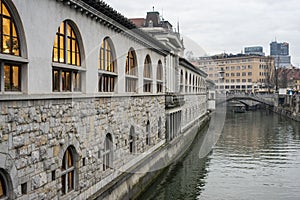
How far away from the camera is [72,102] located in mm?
8664

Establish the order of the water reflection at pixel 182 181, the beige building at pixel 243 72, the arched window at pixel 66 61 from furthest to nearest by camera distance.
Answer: the beige building at pixel 243 72, the water reflection at pixel 182 181, the arched window at pixel 66 61

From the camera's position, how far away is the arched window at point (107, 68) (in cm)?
1088

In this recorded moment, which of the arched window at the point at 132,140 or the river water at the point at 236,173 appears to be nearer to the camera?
the arched window at the point at 132,140

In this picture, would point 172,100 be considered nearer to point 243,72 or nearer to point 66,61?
point 66,61

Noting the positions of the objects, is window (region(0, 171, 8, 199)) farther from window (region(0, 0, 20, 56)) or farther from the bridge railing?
the bridge railing

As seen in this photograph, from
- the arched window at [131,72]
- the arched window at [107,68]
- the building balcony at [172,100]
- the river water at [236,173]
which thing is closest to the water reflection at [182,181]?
the river water at [236,173]

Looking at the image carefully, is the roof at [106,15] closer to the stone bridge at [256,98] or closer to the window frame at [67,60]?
the window frame at [67,60]

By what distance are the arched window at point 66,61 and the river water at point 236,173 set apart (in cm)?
618

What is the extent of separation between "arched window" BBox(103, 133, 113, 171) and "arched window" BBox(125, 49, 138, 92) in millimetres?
2448

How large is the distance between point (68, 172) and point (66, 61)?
2604 mm

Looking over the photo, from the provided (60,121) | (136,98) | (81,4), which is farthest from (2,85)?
(136,98)

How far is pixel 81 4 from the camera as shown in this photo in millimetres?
8836

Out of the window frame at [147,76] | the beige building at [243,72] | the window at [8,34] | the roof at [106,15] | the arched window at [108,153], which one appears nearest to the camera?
the window at [8,34]

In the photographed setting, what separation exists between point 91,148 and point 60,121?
2009 millimetres
